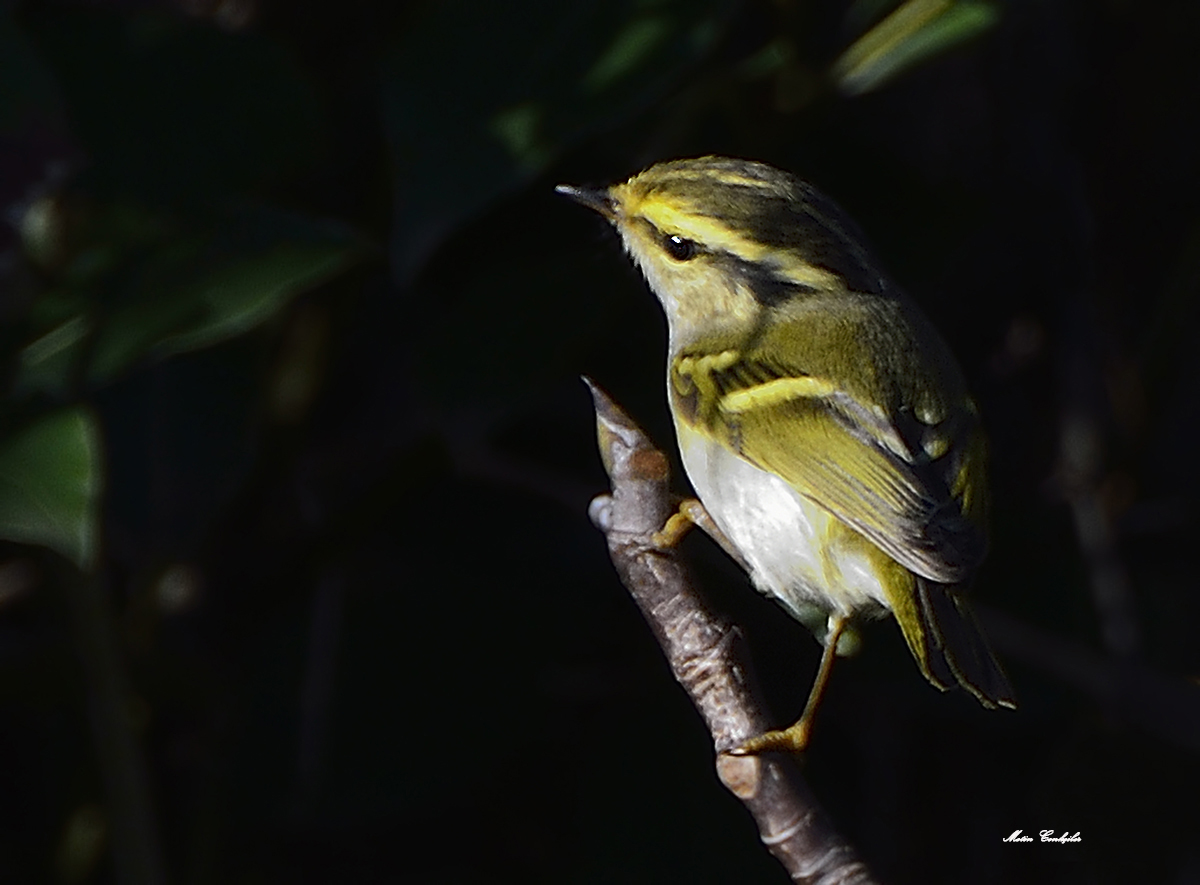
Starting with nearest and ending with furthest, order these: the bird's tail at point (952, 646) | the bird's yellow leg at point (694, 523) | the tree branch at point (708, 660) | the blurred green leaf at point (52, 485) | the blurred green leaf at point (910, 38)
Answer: the tree branch at point (708, 660) < the blurred green leaf at point (52, 485) < the bird's tail at point (952, 646) < the bird's yellow leg at point (694, 523) < the blurred green leaf at point (910, 38)

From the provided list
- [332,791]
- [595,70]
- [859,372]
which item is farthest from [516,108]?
[332,791]

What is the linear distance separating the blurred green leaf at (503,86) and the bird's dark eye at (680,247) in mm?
165

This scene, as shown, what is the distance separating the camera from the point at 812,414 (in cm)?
159

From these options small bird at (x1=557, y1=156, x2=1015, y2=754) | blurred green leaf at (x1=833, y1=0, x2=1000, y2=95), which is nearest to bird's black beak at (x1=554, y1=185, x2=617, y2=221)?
small bird at (x1=557, y1=156, x2=1015, y2=754)

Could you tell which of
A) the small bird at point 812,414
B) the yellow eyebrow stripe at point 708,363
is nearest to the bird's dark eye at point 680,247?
the small bird at point 812,414

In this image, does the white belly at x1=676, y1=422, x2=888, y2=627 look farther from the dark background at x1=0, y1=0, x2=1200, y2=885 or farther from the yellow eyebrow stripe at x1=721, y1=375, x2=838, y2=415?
the dark background at x1=0, y1=0, x2=1200, y2=885

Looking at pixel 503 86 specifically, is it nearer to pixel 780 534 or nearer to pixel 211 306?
pixel 211 306

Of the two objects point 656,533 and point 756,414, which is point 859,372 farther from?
point 656,533

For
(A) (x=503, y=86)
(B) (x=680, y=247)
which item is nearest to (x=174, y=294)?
(A) (x=503, y=86)

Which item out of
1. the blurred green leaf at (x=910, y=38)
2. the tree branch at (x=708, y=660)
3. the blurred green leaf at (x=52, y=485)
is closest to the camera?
the tree branch at (x=708, y=660)

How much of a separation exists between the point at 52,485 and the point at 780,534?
2.27 feet

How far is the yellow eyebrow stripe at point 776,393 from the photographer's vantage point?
161cm

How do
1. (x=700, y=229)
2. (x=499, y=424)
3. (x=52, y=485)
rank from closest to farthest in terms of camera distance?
1. (x=52, y=485)
2. (x=700, y=229)
3. (x=499, y=424)

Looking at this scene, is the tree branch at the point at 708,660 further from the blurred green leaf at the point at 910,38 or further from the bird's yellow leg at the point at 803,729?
the blurred green leaf at the point at 910,38
